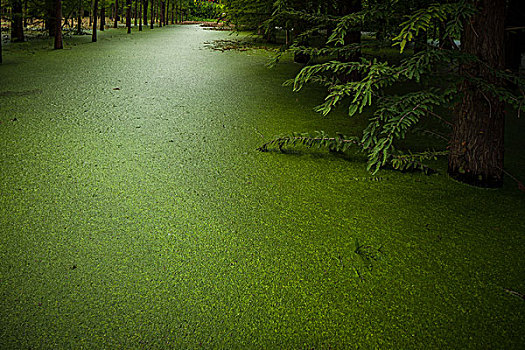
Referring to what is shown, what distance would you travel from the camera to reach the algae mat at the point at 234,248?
33.9 inches

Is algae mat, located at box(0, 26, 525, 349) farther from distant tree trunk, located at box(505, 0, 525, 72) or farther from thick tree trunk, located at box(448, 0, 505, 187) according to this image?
distant tree trunk, located at box(505, 0, 525, 72)

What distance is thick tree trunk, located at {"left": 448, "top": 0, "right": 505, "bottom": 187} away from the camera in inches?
58.6

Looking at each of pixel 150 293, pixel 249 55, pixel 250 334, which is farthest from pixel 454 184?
pixel 249 55

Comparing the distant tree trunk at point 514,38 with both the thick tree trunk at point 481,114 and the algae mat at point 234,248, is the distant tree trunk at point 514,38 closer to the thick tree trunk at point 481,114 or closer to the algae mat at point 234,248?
the thick tree trunk at point 481,114

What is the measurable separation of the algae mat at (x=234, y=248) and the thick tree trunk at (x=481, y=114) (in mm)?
103

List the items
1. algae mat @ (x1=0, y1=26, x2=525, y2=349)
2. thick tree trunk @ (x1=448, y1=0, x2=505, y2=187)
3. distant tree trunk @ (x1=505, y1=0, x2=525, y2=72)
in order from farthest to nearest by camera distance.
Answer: distant tree trunk @ (x1=505, y1=0, x2=525, y2=72) < thick tree trunk @ (x1=448, y1=0, x2=505, y2=187) < algae mat @ (x1=0, y1=26, x2=525, y2=349)

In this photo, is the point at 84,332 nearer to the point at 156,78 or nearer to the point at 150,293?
the point at 150,293

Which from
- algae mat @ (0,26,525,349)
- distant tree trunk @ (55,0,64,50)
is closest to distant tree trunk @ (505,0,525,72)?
algae mat @ (0,26,525,349)

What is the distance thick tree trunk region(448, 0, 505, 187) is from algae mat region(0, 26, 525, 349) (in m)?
0.10

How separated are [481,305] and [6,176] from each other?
1.86 m

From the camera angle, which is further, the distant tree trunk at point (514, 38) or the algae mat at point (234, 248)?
the distant tree trunk at point (514, 38)

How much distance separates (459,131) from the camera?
5.38ft

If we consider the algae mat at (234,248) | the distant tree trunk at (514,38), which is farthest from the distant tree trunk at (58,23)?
the distant tree trunk at (514,38)

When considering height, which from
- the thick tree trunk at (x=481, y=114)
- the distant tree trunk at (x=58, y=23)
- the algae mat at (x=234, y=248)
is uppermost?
the distant tree trunk at (x=58, y=23)
